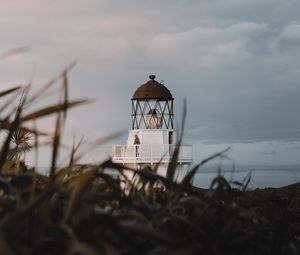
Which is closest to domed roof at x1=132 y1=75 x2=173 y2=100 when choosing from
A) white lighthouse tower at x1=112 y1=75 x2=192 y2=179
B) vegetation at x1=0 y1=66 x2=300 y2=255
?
white lighthouse tower at x1=112 y1=75 x2=192 y2=179

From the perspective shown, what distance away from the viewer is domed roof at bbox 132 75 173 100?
4275 centimetres

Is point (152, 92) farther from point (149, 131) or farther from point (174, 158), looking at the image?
point (174, 158)

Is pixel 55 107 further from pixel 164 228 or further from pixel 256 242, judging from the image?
pixel 256 242

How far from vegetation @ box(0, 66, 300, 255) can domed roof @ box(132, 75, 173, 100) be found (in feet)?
133

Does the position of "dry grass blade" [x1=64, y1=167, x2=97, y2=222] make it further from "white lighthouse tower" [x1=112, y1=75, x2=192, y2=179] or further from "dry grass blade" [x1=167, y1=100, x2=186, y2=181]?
"white lighthouse tower" [x1=112, y1=75, x2=192, y2=179]

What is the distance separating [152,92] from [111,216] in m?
41.7

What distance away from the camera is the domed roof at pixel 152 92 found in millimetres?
42750

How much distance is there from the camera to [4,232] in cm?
130

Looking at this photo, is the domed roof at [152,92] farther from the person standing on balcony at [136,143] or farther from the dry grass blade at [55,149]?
the dry grass blade at [55,149]

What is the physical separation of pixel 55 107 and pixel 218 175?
542 mm

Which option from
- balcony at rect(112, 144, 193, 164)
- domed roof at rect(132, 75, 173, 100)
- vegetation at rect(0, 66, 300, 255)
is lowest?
vegetation at rect(0, 66, 300, 255)

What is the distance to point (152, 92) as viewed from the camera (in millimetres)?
42906

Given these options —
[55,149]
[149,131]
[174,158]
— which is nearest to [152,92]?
[149,131]

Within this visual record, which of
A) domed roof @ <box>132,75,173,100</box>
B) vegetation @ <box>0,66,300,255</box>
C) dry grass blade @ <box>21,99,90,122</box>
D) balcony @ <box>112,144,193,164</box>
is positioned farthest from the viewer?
balcony @ <box>112,144,193,164</box>
